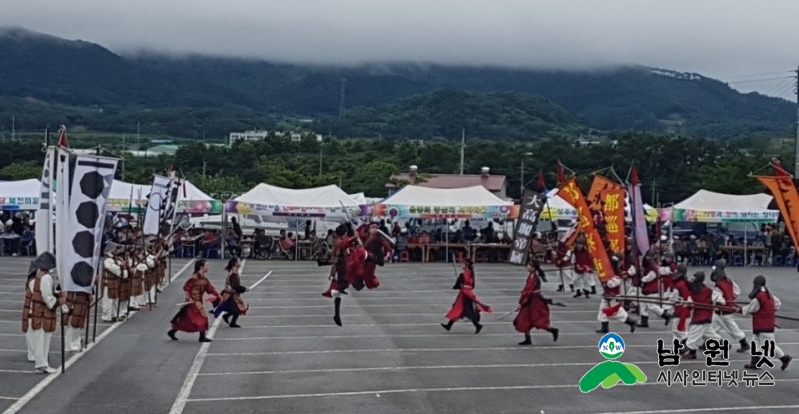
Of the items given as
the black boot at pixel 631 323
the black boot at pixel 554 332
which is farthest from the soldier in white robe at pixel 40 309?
the black boot at pixel 631 323

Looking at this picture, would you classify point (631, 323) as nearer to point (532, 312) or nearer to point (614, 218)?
point (532, 312)

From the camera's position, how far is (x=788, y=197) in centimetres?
1480

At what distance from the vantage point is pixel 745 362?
16.5 metres

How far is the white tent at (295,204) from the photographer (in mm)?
37000

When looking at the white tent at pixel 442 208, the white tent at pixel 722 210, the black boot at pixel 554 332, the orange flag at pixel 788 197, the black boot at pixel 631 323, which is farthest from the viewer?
the white tent at pixel 722 210

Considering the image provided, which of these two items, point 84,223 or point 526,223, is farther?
point 526,223

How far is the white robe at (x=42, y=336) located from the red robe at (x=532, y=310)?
301 inches

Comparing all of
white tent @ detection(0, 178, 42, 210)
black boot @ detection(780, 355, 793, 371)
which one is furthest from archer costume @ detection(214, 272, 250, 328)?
white tent @ detection(0, 178, 42, 210)

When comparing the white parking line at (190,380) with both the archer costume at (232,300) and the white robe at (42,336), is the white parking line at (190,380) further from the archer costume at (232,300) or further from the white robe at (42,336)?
the white robe at (42,336)

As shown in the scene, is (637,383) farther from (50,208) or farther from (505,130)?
(505,130)

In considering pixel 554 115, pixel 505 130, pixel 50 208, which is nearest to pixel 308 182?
pixel 50 208

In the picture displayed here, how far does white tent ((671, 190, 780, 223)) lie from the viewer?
3884cm

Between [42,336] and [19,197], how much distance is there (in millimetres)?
24659

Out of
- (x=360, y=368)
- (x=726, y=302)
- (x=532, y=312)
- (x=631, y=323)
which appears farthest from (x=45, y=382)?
(x=631, y=323)
